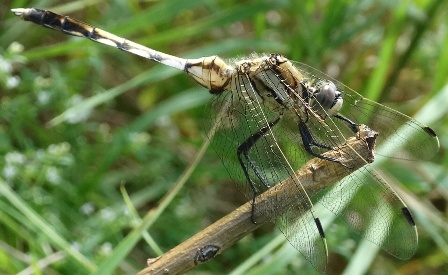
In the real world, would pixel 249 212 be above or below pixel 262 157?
below

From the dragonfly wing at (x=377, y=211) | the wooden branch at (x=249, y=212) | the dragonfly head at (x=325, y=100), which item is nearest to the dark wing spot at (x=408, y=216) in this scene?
the dragonfly wing at (x=377, y=211)

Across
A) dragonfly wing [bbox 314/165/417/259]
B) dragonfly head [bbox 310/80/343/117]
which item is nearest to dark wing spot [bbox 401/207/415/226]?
dragonfly wing [bbox 314/165/417/259]

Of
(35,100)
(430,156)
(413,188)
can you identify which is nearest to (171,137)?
(35,100)

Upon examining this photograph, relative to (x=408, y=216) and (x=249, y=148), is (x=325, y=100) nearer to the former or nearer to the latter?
(x=249, y=148)

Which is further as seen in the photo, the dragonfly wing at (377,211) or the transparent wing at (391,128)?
the transparent wing at (391,128)

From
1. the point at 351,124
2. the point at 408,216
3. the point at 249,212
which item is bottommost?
the point at 408,216

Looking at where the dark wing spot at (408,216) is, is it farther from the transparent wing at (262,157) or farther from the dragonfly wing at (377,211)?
the transparent wing at (262,157)

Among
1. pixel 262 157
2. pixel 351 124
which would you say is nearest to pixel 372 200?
pixel 351 124
